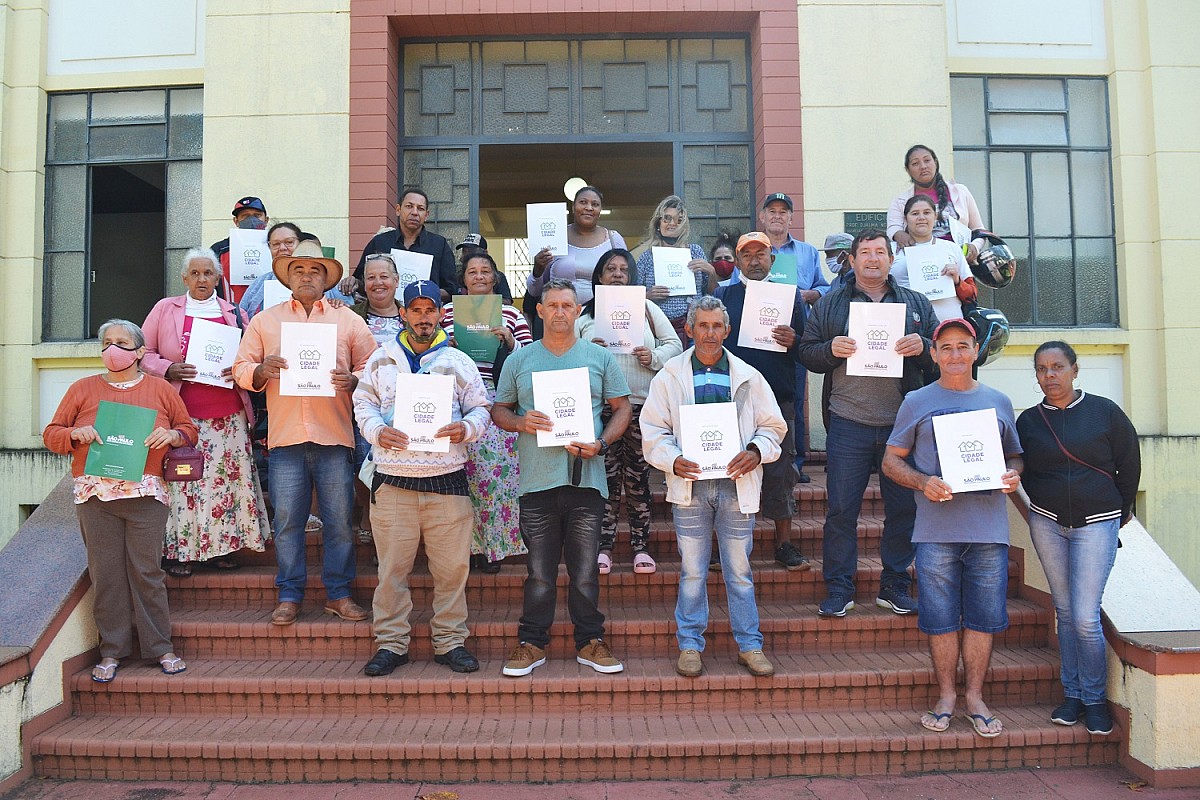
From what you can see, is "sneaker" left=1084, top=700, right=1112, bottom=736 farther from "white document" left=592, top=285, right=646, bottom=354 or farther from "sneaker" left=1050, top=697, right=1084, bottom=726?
"white document" left=592, top=285, right=646, bottom=354

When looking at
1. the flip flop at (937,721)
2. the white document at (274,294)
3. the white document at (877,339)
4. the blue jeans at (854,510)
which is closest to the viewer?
the flip flop at (937,721)

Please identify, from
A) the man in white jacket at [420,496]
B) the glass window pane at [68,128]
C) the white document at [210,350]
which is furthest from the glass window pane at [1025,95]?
the glass window pane at [68,128]

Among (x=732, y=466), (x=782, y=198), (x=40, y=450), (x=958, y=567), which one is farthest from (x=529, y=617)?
(x=40, y=450)

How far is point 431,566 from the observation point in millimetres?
4988

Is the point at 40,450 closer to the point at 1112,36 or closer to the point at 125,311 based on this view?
the point at 125,311

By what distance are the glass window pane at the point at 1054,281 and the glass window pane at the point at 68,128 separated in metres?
9.29

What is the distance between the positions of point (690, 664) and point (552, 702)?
77 cm

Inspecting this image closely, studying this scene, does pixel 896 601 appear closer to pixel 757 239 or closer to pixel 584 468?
pixel 584 468

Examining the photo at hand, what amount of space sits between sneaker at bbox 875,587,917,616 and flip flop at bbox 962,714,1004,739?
0.85m

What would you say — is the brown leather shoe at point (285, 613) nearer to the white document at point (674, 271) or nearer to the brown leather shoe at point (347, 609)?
the brown leather shoe at point (347, 609)

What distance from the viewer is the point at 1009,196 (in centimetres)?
876

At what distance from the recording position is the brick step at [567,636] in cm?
515

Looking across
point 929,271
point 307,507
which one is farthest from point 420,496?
point 929,271

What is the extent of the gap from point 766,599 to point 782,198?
2.87 metres
